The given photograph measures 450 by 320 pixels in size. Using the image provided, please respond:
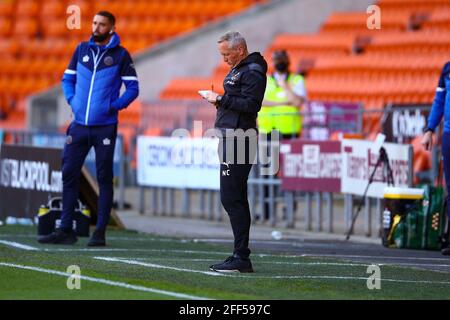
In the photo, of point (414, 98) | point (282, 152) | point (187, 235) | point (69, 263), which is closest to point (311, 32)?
point (414, 98)

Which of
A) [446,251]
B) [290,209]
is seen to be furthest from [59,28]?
[446,251]

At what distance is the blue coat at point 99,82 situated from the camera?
→ 1260 centimetres

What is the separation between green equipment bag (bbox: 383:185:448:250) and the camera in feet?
45.0

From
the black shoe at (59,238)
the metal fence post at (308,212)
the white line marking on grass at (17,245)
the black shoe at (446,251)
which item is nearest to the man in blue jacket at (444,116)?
the black shoe at (446,251)

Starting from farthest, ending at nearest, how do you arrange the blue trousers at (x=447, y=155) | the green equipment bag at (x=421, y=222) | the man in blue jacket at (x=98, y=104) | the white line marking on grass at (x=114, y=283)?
1. the green equipment bag at (x=421, y=222)
2. the man in blue jacket at (x=98, y=104)
3. the blue trousers at (x=447, y=155)
4. the white line marking on grass at (x=114, y=283)

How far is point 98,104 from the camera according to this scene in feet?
41.3

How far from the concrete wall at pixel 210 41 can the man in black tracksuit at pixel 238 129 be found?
15540mm

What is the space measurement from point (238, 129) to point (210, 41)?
16.5 metres

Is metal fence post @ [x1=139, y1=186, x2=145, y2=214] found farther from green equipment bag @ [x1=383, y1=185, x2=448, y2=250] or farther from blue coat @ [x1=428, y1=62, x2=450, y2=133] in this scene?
blue coat @ [x1=428, y1=62, x2=450, y2=133]

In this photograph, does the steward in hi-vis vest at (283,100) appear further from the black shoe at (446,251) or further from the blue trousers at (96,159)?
the blue trousers at (96,159)

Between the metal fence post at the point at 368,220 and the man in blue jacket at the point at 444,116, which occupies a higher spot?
the man in blue jacket at the point at 444,116

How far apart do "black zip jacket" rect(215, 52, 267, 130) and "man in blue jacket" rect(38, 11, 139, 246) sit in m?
2.47

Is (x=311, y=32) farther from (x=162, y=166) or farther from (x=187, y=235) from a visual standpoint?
(x=187, y=235)
